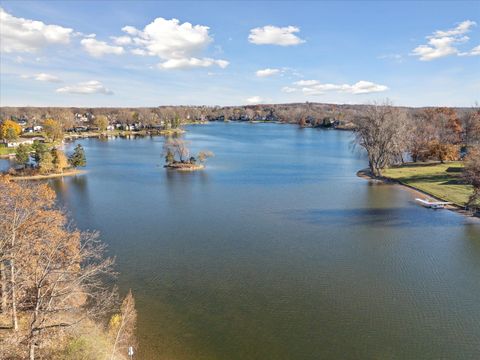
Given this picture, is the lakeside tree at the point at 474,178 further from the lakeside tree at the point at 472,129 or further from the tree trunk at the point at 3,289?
the tree trunk at the point at 3,289

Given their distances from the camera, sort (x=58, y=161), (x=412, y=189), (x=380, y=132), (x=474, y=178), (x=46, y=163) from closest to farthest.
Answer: (x=474, y=178)
(x=412, y=189)
(x=380, y=132)
(x=46, y=163)
(x=58, y=161)

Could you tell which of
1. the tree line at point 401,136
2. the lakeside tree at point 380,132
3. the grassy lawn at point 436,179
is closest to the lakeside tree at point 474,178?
the grassy lawn at point 436,179

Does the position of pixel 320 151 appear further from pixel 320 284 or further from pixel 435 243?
pixel 320 284

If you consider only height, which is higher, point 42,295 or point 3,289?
point 42,295

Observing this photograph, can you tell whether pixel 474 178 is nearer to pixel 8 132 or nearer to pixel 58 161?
pixel 58 161

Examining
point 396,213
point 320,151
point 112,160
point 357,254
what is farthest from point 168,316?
point 320,151

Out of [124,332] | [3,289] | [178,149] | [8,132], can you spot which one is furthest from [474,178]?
[8,132]
